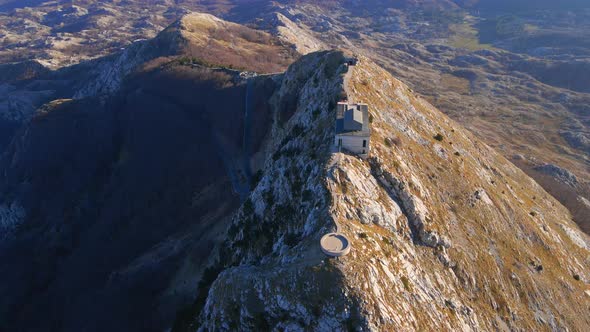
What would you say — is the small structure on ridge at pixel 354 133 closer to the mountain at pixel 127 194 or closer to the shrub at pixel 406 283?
the shrub at pixel 406 283

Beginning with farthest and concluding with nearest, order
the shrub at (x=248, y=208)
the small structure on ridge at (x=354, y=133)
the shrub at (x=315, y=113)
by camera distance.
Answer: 1. the shrub at (x=315, y=113)
2. the shrub at (x=248, y=208)
3. the small structure on ridge at (x=354, y=133)

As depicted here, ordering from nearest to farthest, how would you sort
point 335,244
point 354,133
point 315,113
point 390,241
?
point 335,244
point 390,241
point 354,133
point 315,113

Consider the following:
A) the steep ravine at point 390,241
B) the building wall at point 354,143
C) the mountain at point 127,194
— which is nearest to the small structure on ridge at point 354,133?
the building wall at point 354,143

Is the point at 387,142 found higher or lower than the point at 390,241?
higher

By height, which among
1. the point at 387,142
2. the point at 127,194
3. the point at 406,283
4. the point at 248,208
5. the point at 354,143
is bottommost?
the point at 127,194

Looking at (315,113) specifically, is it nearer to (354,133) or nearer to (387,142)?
(387,142)

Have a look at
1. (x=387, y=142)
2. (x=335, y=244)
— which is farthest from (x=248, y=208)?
(x=335, y=244)

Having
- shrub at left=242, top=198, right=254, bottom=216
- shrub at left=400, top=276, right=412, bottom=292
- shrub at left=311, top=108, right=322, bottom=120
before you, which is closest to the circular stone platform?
shrub at left=400, top=276, right=412, bottom=292
